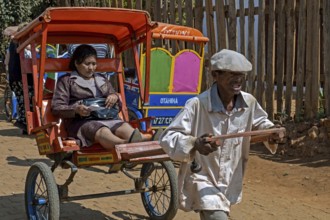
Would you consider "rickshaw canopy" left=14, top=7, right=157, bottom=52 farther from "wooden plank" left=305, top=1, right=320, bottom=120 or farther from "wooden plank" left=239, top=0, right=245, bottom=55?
"wooden plank" left=239, top=0, right=245, bottom=55

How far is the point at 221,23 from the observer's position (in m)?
9.79

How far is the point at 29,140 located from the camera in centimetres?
1079

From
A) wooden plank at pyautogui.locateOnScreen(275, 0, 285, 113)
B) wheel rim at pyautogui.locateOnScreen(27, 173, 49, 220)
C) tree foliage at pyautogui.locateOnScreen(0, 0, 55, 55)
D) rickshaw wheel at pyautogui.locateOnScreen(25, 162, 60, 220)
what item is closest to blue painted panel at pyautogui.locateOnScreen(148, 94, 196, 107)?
wooden plank at pyautogui.locateOnScreen(275, 0, 285, 113)

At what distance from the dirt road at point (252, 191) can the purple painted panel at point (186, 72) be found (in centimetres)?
130

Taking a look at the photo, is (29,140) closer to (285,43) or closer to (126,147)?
(285,43)

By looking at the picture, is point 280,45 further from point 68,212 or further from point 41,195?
Result: point 41,195

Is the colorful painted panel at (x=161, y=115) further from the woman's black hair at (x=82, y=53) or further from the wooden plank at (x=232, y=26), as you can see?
the woman's black hair at (x=82, y=53)

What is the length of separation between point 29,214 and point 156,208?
125 cm

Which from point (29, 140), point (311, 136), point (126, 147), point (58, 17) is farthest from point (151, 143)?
point (29, 140)

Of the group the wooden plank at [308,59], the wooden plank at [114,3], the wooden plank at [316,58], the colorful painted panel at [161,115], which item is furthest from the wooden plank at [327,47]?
the wooden plank at [114,3]

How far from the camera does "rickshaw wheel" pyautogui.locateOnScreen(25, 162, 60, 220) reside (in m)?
5.18

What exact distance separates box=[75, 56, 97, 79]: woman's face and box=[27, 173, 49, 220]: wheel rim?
1076 mm

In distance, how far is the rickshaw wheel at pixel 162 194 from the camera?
5.75m

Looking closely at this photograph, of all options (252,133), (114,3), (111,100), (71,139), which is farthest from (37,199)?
(114,3)
